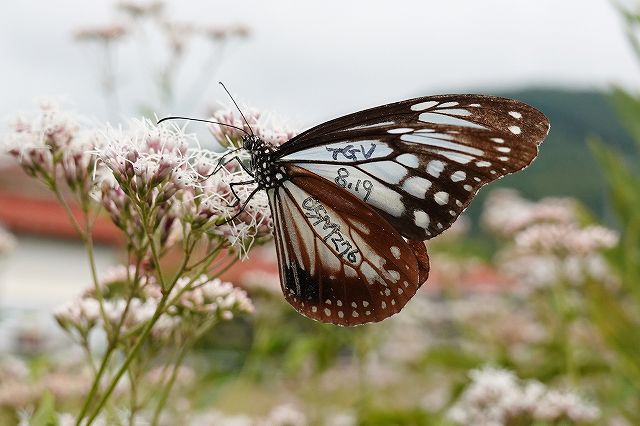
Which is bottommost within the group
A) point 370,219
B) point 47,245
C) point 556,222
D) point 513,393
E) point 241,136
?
point 513,393

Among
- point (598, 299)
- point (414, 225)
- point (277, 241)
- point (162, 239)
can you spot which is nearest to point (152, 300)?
point (162, 239)

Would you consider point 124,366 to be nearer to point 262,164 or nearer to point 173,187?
point 173,187

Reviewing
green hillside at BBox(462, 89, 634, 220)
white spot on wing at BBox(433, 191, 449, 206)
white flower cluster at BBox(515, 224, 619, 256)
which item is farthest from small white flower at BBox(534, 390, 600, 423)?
green hillside at BBox(462, 89, 634, 220)

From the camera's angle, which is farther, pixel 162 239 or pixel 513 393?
pixel 513 393

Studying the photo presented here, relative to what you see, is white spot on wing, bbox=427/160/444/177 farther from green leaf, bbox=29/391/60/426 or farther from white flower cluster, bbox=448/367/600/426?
white flower cluster, bbox=448/367/600/426

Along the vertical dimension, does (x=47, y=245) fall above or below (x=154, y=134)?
above

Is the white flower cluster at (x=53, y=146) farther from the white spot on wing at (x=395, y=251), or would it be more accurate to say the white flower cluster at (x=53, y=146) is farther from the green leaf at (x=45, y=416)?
the white spot on wing at (x=395, y=251)

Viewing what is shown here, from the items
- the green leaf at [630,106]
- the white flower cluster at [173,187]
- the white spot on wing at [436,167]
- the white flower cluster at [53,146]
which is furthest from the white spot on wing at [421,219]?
the green leaf at [630,106]

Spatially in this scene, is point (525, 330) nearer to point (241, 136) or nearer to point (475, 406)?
A: point (475, 406)
